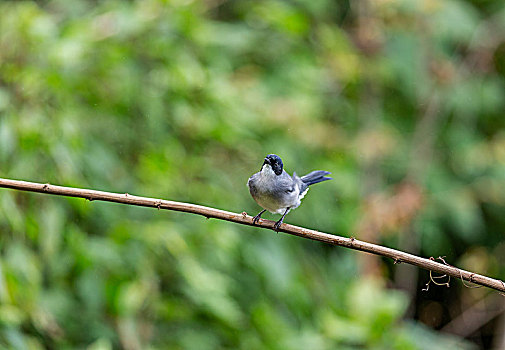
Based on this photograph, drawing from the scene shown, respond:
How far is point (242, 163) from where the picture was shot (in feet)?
11.5

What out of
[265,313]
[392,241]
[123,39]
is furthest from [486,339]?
[123,39]

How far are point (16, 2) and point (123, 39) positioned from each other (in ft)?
2.48

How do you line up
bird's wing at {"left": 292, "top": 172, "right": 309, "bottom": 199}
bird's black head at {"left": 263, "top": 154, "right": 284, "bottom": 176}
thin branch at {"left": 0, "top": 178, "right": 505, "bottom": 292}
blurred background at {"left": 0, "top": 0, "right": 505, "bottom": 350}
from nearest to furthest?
thin branch at {"left": 0, "top": 178, "right": 505, "bottom": 292} → bird's black head at {"left": 263, "top": 154, "right": 284, "bottom": 176} → bird's wing at {"left": 292, "top": 172, "right": 309, "bottom": 199} → blurred background at {"left": 0, "top": 0, "right": 505, "bottom": 350}

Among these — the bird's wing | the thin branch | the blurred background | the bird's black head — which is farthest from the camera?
the blurred background

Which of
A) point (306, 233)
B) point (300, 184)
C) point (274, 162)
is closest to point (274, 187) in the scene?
point (274, 162)

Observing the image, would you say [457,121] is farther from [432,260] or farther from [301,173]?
[432,260]

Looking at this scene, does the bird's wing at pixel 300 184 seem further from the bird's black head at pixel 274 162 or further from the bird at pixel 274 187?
the bird's black head at pixel 274 162

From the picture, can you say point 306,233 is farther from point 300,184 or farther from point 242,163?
point 242,163

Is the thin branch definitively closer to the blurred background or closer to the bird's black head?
the bird's black head

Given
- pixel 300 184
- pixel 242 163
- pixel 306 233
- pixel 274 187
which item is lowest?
pixel 306 233

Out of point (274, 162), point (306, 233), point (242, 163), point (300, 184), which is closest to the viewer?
point (306, 233)

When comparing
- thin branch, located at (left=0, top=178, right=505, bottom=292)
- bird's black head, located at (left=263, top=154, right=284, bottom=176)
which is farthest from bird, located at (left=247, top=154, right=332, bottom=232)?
thin branch, located at (left=0, top=178, right=505, bottom=292)

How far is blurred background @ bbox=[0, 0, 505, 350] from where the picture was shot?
263 cm

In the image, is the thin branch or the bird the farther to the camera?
the bird
